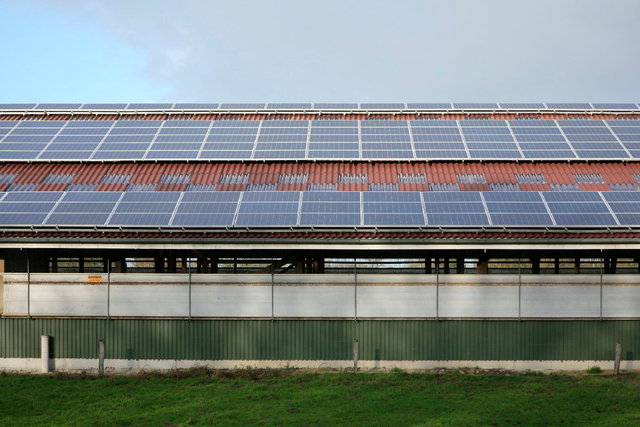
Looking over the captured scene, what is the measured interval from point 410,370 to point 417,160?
11629 mm

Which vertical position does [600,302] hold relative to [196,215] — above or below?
below

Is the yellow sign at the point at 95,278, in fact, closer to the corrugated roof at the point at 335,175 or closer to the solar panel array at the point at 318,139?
the corrugated roof at the point at 335,175

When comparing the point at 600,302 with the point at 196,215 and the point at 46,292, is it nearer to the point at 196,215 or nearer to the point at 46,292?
the point at 196,215

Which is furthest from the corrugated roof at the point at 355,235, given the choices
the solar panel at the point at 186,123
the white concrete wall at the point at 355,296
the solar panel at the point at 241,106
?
the solar panel at the point at 241,106

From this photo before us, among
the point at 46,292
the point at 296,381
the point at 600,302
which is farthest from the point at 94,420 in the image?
the point at 600,302

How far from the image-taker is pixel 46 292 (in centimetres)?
3048

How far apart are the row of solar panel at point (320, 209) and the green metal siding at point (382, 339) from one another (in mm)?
4217

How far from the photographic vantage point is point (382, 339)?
29828mm

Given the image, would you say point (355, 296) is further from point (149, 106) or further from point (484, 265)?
point (149, 106)

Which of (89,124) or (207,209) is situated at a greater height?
(89,124)

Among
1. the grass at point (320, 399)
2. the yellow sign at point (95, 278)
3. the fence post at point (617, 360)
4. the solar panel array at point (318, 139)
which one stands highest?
the solar panel array at point (318, 139)

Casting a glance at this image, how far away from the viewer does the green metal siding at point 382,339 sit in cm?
2977

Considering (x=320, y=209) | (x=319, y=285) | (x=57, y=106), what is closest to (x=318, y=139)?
(x=320, y=209)

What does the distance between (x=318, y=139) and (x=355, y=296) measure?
462 inches
